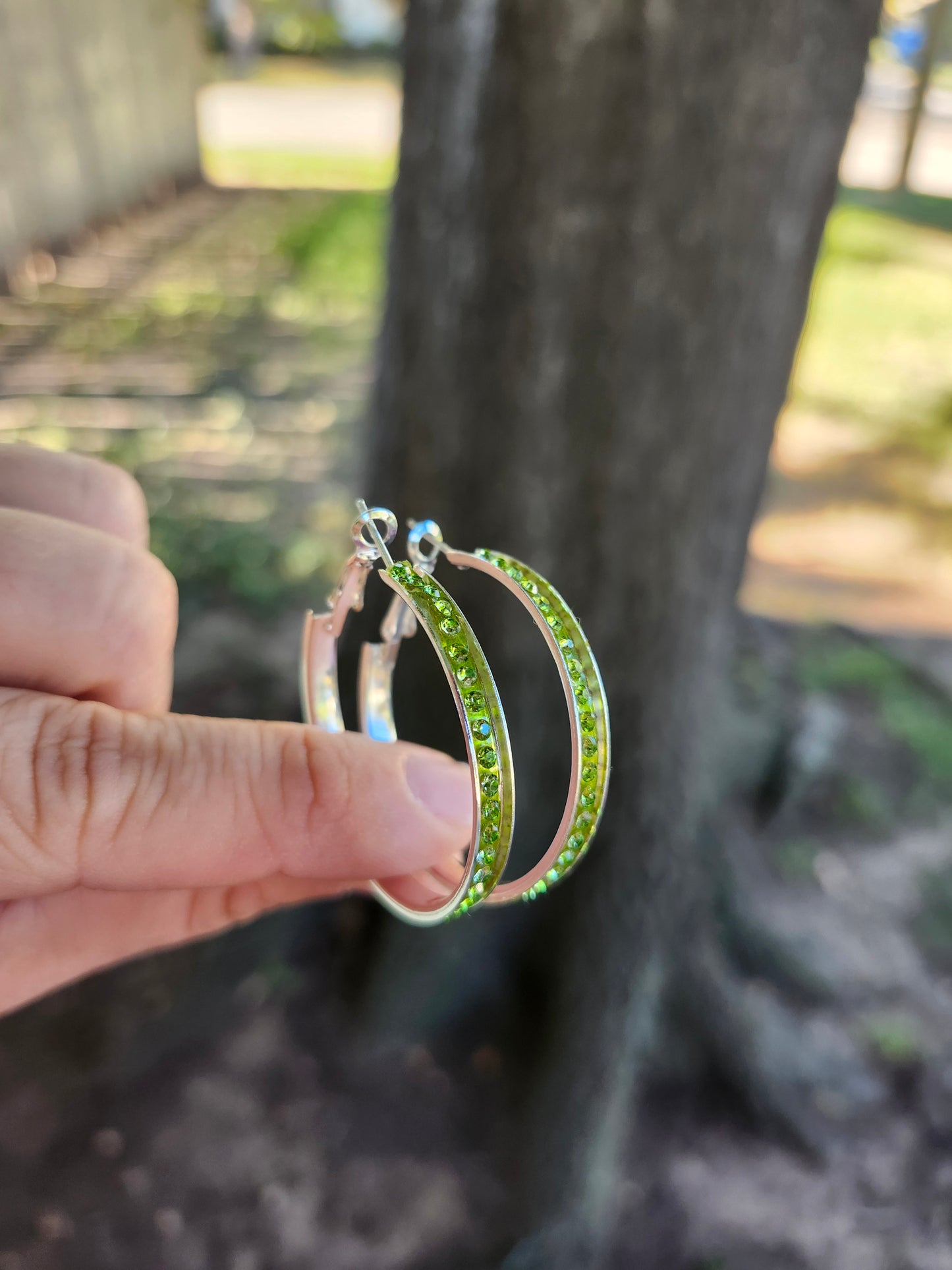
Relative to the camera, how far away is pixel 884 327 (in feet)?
28.6

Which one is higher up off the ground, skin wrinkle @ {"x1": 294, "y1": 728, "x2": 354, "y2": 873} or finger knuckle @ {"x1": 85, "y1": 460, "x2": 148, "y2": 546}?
finger knuckle @ {"x1": 85, "y1": 460, "x2": 148, "y2": 546}

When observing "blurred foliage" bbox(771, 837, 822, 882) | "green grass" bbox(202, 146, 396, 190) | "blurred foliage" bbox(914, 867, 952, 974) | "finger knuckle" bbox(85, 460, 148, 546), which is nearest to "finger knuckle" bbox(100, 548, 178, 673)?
"finger knuckle" bbox(85, 460, 148, 546)

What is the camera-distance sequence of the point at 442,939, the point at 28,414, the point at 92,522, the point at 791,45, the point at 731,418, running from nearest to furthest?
the point at 92,522
the point at 791,45
the point at 731,418
the point at 442,939
the point at 28,414

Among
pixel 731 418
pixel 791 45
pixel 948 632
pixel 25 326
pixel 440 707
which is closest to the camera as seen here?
pixel 791 45

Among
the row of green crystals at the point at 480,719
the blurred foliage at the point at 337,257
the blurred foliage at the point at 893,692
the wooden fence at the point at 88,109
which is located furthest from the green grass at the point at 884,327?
the row of green crystals at the point at 480,719

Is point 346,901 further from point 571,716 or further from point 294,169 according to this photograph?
point 294,169

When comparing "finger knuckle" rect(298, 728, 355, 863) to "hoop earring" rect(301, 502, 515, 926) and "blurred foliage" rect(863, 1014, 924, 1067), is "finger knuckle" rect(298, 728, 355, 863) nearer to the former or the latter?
"hoop earring" rect(301, 502, 515, 926)

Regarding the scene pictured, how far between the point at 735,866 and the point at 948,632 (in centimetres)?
220

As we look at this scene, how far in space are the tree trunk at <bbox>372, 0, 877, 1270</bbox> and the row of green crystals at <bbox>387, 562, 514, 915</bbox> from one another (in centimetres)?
70

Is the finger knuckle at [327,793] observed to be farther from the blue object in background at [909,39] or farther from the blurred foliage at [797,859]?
the blue object in background at [909,39]

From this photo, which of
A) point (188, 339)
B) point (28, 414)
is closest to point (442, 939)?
point (28, 414)

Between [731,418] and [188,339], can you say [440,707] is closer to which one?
[731,418]

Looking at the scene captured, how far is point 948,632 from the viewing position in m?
4.63

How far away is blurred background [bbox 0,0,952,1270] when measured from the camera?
2291mm
